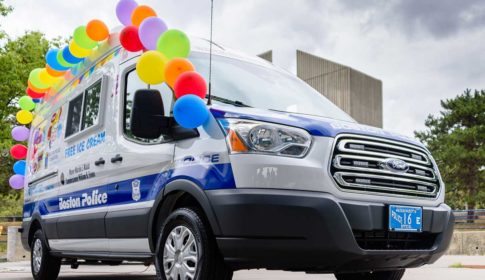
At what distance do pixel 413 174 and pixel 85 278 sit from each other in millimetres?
5521

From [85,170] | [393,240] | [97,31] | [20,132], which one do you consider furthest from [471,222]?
[393,240]

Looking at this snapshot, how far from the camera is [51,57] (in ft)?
27.0

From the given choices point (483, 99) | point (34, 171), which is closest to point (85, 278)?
point (34, 171)

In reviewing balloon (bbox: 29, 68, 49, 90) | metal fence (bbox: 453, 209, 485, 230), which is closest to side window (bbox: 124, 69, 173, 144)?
balloon (bbox: 29, 68, 49, 90)

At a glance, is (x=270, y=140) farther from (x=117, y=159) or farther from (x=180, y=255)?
(x=117, y=159)

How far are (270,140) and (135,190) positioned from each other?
1.54 meters

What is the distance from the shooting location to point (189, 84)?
4.67 meters

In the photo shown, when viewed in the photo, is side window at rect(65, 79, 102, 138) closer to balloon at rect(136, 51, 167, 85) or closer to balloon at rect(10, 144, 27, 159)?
balloon at rect(136, 51, 167, 85)

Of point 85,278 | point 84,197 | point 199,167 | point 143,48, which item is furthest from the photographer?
point 85,278

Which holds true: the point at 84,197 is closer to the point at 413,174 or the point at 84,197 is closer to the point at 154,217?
the point at 154,217

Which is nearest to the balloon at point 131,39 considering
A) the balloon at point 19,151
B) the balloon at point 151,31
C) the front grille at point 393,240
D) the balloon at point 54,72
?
the balloon at point 151,31

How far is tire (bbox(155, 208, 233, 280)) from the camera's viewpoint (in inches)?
170

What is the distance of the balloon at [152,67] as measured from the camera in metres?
5.00

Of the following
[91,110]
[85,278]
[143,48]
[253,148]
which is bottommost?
[85,278]
